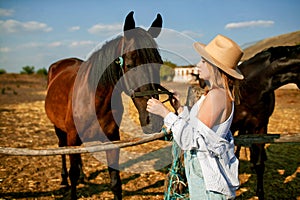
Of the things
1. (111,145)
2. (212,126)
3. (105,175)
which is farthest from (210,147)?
(105,175)

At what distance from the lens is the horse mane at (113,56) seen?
2623 millimetres

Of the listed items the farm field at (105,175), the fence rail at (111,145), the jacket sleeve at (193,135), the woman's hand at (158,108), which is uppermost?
the woman's hand at (158,108)

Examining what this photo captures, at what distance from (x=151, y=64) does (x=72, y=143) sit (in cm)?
169

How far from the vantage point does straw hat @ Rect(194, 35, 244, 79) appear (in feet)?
6.37

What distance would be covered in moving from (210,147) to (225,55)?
2.22 ft

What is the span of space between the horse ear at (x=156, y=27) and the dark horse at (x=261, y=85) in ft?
6.96

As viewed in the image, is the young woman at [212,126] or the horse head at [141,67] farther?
the horse head at [141,67]

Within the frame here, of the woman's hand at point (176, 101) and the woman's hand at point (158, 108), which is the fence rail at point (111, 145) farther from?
the woman's hand at point (158, 108)

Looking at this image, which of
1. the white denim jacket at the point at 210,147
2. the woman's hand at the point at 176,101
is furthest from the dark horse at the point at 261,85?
the white denim jacket at the point at 210,147

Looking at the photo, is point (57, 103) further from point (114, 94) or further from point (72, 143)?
point (114, 94)

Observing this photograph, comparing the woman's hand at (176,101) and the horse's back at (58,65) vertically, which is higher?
the horse's back at (58,65)

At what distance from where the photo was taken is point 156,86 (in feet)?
8.40

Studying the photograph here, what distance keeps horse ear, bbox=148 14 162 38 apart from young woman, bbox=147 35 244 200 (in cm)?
94

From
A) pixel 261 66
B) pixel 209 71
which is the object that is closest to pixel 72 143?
pixel 209 71
